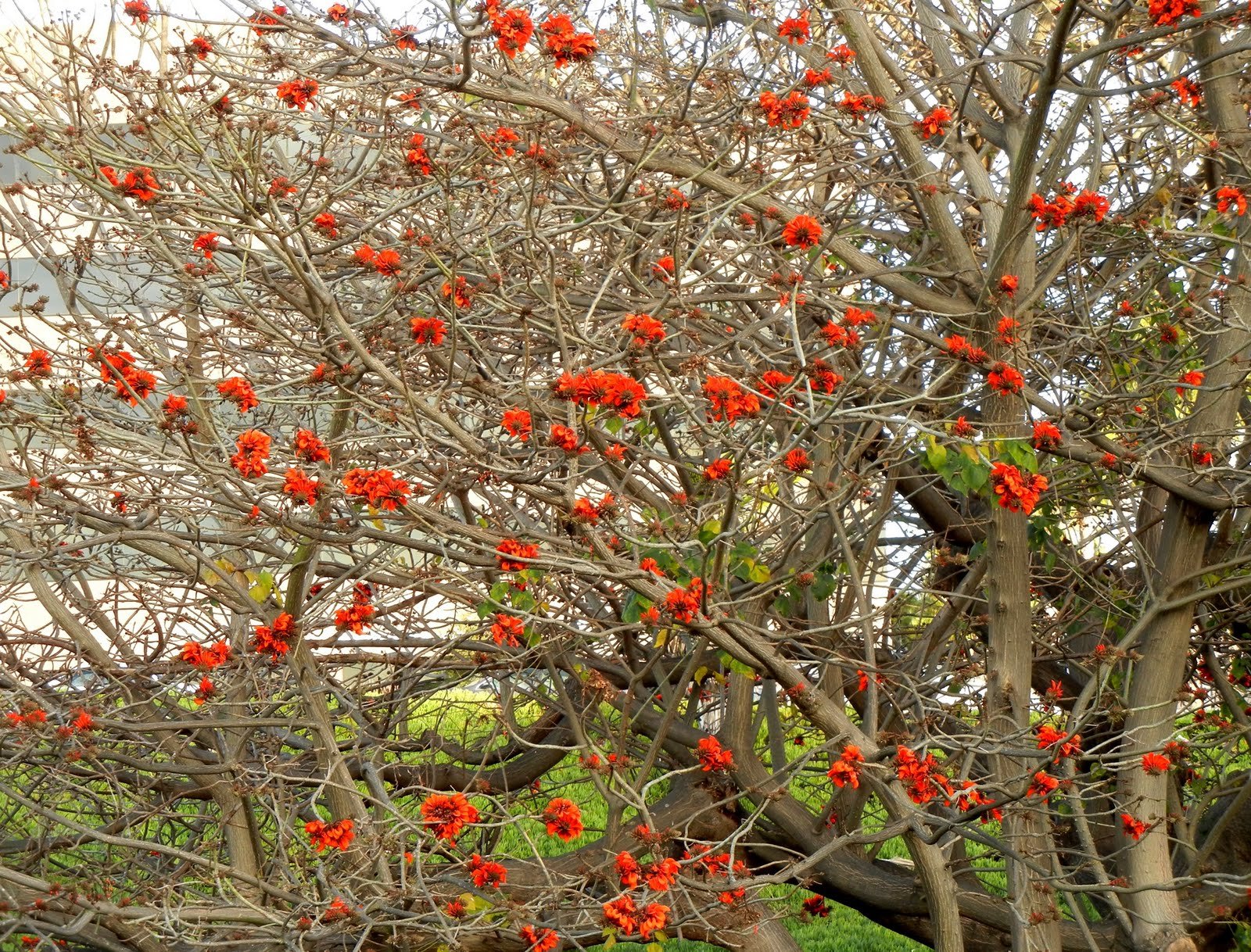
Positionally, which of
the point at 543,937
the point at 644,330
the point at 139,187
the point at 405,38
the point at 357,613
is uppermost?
the point at 405,38

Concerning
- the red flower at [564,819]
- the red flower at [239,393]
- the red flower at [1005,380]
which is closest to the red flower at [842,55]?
the red flower at [1005,380]

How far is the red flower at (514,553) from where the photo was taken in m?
3.59

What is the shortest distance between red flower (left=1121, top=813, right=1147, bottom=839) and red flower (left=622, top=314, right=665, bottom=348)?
9.10ft

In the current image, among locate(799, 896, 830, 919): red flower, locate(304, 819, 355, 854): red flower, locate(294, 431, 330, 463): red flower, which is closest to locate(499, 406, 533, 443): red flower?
locate(294, 431, 330, 463): red flower

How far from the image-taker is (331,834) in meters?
3.74

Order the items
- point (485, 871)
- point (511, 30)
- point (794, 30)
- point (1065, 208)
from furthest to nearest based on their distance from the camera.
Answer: point (794, 30) < point (1065, 208) < point (485, 871) < point (511, 30)

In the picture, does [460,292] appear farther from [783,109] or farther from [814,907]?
[814,907]

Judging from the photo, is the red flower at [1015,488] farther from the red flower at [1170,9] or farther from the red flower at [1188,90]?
the red flower at [1188,90]

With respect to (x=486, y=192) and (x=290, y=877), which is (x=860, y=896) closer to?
(x=290, y=877)

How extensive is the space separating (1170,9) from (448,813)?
3410mm

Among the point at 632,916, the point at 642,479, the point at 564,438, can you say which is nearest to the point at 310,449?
the point at 564,438

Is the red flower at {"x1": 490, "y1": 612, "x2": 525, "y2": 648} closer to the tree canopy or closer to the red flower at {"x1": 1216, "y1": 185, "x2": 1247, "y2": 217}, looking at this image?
the tree canopy

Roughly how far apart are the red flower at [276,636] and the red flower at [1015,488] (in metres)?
2.28

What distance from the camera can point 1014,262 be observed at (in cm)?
552
